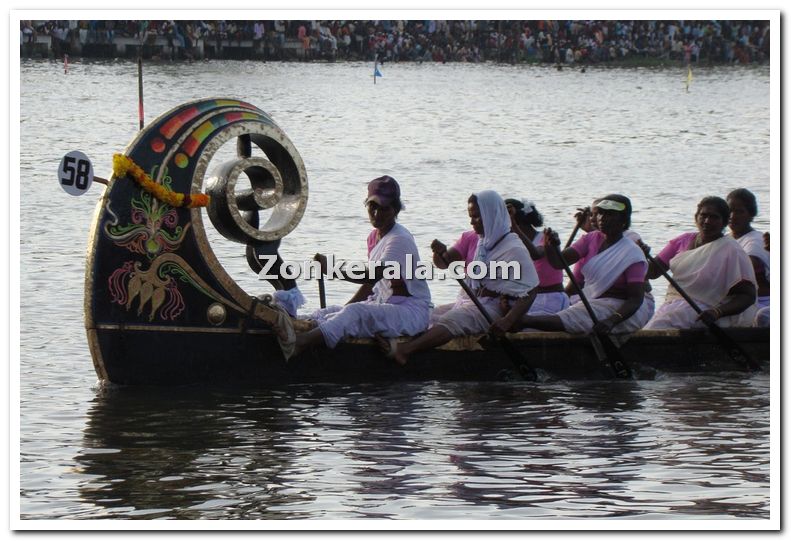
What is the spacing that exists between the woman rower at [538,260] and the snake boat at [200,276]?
293mm

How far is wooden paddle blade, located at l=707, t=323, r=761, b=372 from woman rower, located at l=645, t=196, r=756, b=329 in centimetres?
14

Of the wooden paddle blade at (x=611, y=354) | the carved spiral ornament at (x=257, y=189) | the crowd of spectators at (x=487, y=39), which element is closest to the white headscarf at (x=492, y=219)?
the wooden paddle blade at (x=611, y=354)

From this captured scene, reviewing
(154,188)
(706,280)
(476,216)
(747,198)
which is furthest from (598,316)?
(154,188)

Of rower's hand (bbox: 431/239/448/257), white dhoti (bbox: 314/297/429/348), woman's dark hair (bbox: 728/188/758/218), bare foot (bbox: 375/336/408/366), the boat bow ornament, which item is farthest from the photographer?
woman's dark hair (bbox: 728/188/758/218)

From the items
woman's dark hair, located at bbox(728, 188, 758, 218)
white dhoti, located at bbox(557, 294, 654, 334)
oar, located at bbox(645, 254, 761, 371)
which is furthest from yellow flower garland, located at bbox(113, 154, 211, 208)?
woman's dark hair, located at bbox(728, 188, 758, 218)

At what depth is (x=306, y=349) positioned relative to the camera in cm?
1157

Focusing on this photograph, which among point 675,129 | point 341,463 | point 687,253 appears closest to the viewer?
point 341,463

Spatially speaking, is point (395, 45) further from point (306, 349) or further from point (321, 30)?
point (306, 349)

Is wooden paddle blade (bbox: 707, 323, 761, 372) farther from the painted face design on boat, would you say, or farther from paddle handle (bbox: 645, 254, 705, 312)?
the painted face design on boat

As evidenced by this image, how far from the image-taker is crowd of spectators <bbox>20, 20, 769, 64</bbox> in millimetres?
57750

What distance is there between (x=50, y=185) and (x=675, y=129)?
1792 cm

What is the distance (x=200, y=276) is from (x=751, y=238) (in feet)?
14.1

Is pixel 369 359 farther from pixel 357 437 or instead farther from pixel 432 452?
pixel 432 452

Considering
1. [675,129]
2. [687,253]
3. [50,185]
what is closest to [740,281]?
[687,253]
